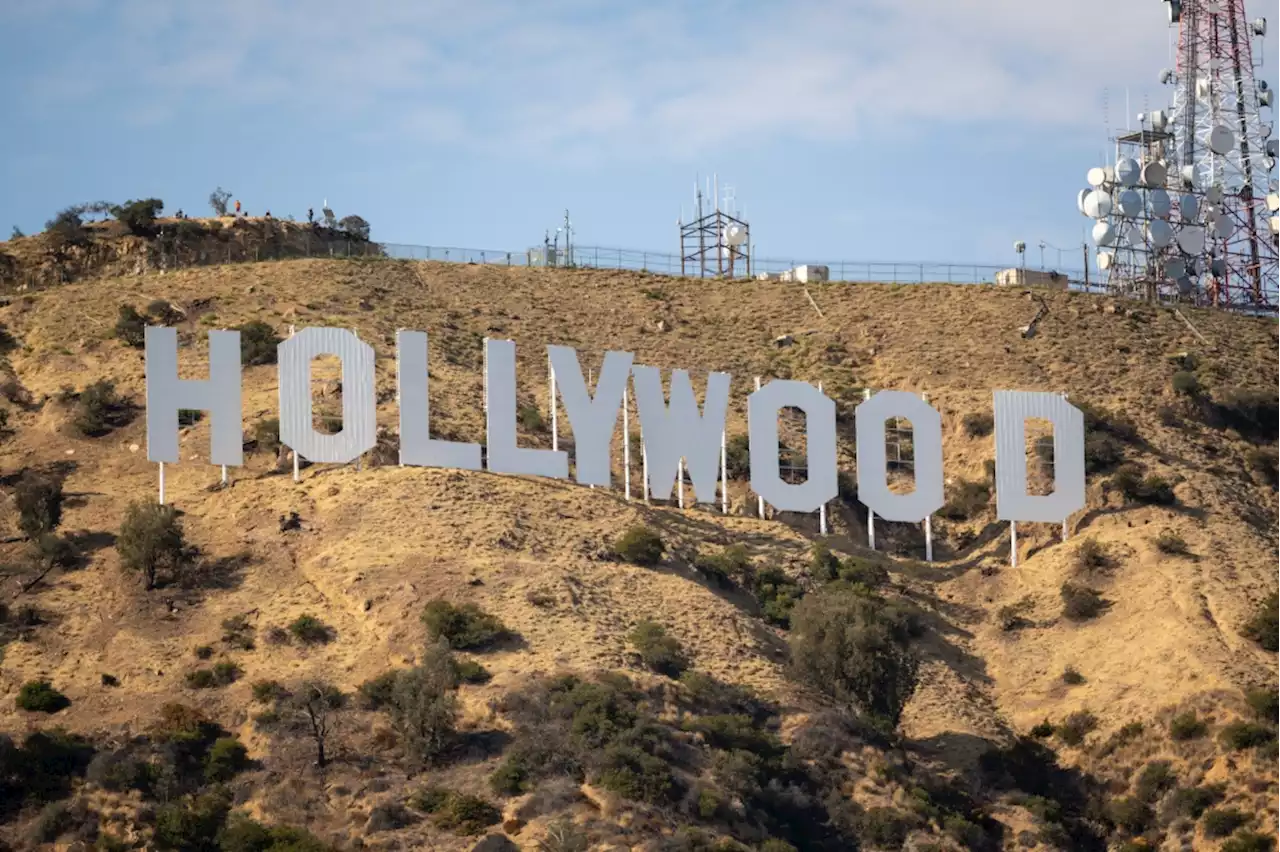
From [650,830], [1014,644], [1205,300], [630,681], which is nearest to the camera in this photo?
[650,830]

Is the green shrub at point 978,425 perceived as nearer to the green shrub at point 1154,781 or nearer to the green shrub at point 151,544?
the green shrub at point 1154,781

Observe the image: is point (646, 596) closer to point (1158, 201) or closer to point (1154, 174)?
point (1154, 174)

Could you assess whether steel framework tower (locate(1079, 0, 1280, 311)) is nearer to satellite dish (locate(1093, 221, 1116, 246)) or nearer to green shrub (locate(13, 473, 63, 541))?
satellite dish (locate(1093, 221, 1116, 246))

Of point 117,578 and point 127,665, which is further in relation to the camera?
point 117,578

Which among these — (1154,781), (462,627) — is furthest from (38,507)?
(1154,781)

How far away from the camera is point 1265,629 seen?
5447 centimetres

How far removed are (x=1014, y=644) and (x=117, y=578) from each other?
2267 cm

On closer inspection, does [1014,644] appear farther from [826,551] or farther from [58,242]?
[58,242]

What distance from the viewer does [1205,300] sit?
81188mm

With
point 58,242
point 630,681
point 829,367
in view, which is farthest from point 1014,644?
point 58,242

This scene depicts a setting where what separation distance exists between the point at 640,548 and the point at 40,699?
50.5ft

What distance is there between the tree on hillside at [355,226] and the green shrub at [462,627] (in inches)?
1278

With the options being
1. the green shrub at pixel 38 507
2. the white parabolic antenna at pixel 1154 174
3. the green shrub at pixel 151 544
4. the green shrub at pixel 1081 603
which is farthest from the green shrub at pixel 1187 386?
the green shrub at pixel 38 507

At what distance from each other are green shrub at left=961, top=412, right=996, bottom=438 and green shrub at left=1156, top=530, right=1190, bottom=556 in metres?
8.40
